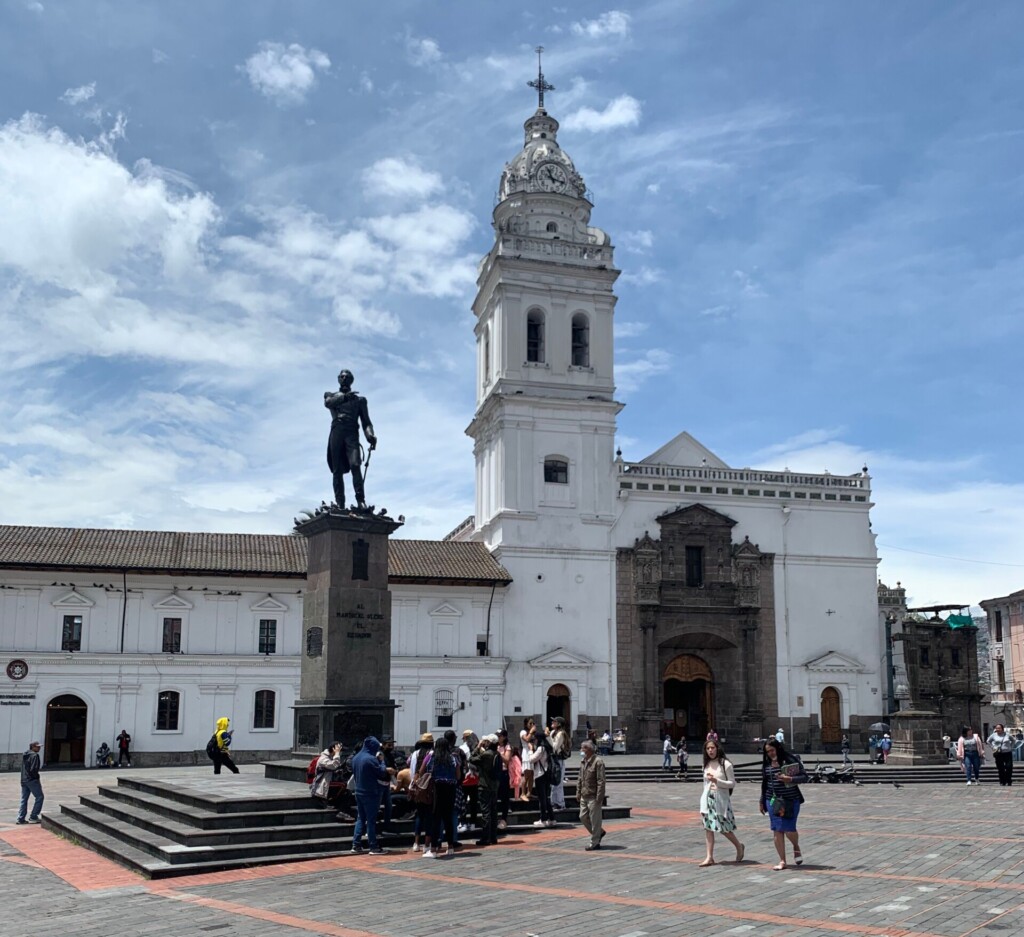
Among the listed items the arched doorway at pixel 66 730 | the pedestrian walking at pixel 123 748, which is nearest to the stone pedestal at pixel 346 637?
the pedestrian walking at pixel 123 748

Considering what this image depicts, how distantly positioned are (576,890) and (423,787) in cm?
324

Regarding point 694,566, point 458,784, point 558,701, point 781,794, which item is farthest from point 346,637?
point 694,566

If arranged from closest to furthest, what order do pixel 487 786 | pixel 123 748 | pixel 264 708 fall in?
pixel 487 786 < pixel 123 748 < pixel 264 708

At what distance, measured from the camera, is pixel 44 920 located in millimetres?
10633

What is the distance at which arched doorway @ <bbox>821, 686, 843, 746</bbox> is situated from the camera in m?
45.1

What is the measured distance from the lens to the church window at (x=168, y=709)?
38.6 m

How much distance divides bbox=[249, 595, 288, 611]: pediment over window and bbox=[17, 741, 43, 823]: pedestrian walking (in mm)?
21156

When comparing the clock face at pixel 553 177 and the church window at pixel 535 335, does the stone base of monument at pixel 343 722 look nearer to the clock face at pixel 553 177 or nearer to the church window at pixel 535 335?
the church window at pixel 535 335

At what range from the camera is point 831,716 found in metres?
45.3

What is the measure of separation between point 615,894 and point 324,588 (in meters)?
8.78

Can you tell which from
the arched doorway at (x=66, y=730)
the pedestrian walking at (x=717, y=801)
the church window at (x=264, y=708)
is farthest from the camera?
the church window at (x=264, y=708)

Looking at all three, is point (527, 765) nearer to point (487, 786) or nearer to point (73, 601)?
point (487, 786)

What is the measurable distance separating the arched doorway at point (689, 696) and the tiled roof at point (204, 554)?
26.2 ft

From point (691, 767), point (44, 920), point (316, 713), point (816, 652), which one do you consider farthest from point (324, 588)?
point (816, 652)
